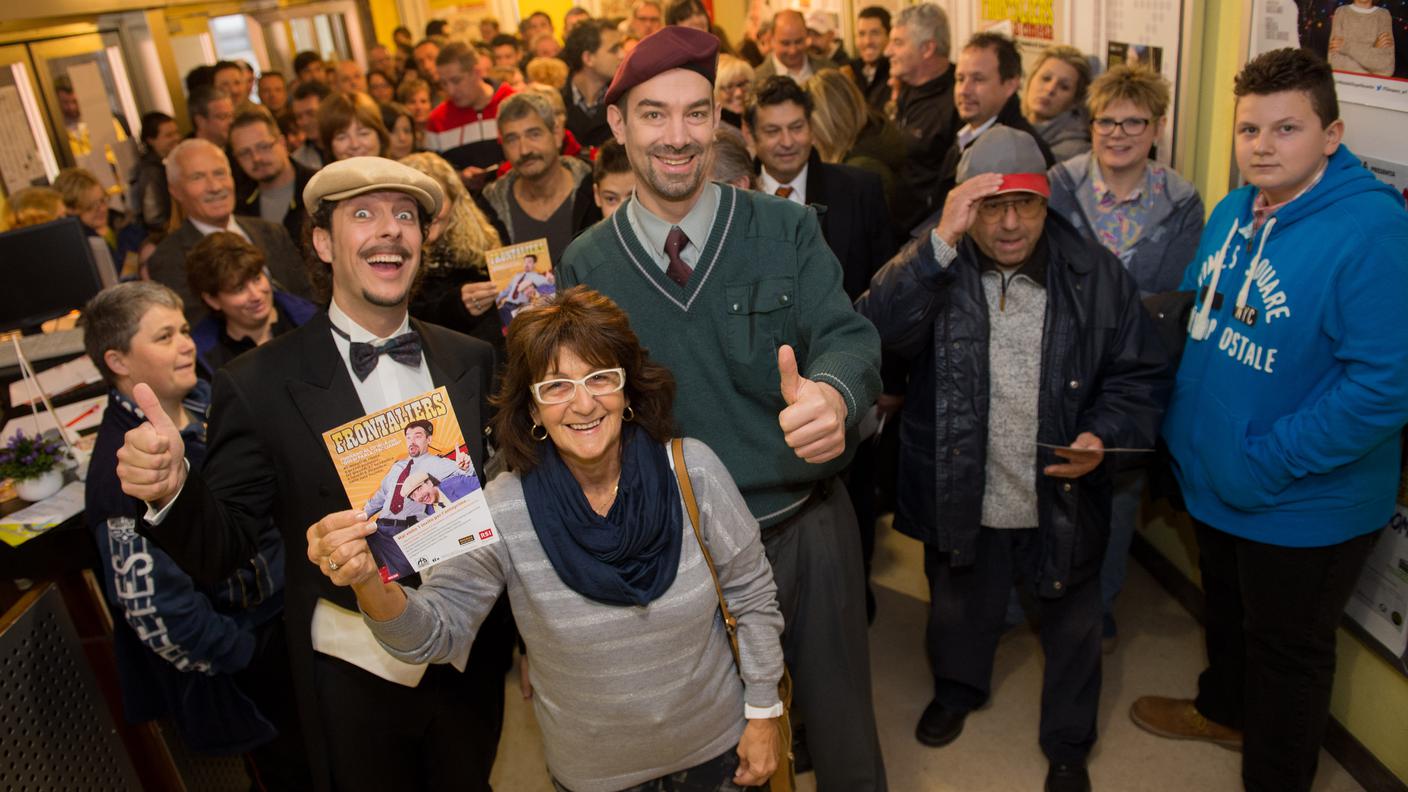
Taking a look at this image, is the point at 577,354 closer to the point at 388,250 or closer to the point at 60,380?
the point at 388,250

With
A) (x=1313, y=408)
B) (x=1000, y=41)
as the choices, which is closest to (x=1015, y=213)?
(x=1313, y=408)

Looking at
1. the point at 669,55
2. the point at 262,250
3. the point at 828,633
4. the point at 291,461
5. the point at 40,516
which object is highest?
the point at 669,55

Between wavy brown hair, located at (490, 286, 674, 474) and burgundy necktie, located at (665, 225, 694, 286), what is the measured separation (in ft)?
0.87

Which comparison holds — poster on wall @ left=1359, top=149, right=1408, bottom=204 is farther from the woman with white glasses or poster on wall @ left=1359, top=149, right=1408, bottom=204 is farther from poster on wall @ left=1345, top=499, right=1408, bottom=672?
the woman with white glasses

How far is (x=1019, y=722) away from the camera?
364 centimetres

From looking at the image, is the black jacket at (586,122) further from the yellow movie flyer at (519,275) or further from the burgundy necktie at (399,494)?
the burgundy necktie at (399,494)

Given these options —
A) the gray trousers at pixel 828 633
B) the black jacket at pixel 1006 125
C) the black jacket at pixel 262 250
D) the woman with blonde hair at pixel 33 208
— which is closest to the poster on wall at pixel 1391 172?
the black jacket at pixel 1006 125

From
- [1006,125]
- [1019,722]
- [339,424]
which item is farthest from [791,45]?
[339,424]

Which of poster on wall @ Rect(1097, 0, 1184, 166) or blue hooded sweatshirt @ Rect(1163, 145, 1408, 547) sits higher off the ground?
poster on wall @ Rect(1097, 0, 1184, 166)

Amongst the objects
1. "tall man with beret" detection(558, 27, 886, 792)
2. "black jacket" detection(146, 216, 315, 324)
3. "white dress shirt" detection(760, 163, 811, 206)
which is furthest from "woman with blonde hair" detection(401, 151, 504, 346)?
"tall man with beret" detection(558, 27, 886, 792)

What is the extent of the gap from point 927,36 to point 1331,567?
3950mm

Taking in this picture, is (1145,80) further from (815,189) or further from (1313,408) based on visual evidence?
(1313,408)

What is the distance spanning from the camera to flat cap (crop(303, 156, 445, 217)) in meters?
2.28

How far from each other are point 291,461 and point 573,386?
68cm
